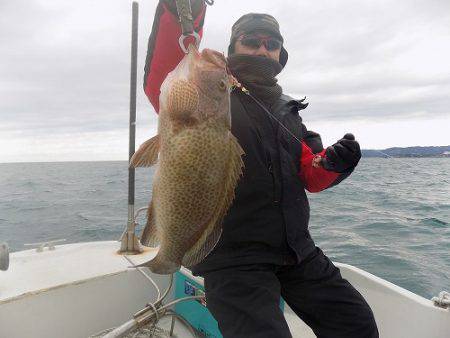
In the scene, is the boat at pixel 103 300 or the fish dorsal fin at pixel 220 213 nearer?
the fish dorsal fin at pixel 220 213

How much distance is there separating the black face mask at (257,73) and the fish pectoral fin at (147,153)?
1.14 m

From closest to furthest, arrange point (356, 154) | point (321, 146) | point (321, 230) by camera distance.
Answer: point (356, 154), point (321, 146), point (321, 230)

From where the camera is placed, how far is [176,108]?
1886mm

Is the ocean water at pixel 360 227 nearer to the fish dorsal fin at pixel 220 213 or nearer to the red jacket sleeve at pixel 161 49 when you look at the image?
the fish dorsal fin at pixel 220 213

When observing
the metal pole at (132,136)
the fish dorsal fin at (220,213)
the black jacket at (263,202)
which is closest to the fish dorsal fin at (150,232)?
the fish dorsal fin at (220,213)

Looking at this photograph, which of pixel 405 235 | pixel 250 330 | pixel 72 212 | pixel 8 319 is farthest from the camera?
pixel 72 212

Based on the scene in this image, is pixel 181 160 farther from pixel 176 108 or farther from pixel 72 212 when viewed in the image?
pixel 72 212

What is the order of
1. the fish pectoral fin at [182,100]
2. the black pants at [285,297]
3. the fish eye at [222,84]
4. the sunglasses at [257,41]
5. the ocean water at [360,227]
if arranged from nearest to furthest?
the fish pectoral fin at [182,100]
the fish eye at [222,84]
the black pants at [285,297]
the sunglasses at [257,41]
the ocean water at [360,227]

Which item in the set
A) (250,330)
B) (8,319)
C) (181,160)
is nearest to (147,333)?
(8,319)

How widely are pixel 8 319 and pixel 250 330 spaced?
2.33 metres

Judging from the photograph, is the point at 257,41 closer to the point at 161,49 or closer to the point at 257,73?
the point at 257,73

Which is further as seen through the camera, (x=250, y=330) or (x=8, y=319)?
(x=8, y=319)

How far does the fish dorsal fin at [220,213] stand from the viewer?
1955 mm

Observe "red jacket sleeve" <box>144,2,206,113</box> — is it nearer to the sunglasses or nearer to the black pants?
the sunglasses
